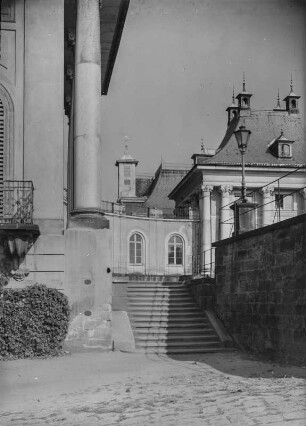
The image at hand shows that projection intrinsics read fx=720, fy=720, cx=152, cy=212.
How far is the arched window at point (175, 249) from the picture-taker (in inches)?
1885

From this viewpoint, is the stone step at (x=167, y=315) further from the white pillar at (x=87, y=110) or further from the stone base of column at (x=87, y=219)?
the white pillar at (x=87, y=110)

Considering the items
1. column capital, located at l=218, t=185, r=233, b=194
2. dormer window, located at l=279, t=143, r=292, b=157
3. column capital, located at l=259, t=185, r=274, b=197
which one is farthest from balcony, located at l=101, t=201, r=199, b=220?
dormer window, located at l=279, t=143, r=292, b=157

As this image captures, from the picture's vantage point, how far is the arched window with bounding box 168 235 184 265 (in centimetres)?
4788

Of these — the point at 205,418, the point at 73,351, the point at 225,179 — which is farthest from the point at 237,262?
the point at 225,179

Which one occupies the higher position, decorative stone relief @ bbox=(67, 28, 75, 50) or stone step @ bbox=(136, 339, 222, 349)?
decorative stone relief @ bbox=(67, 28, 75, 50)

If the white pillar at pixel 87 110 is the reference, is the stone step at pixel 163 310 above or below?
below

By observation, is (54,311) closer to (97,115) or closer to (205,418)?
(97,115)

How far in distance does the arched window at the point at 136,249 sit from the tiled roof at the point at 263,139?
6565 mm

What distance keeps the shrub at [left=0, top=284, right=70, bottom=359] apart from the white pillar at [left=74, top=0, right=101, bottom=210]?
220cm

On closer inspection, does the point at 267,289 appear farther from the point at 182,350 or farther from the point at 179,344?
the point at 179,344

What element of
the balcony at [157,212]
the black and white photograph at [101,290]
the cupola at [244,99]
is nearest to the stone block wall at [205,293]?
the black and white photograph at [101,290]

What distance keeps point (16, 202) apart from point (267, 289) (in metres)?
5.60

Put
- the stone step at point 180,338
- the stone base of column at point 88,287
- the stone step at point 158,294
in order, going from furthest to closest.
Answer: the stone step at point 158,294, the stone step at point 180,338, the stone base of column at point 88,287

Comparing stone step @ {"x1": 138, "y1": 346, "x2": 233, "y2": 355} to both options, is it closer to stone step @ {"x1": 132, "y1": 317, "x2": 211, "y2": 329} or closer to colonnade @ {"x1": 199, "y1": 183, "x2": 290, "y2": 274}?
stone step @ {"x1": 132, "y1": 317, "x2": 211, "y2": 329}
